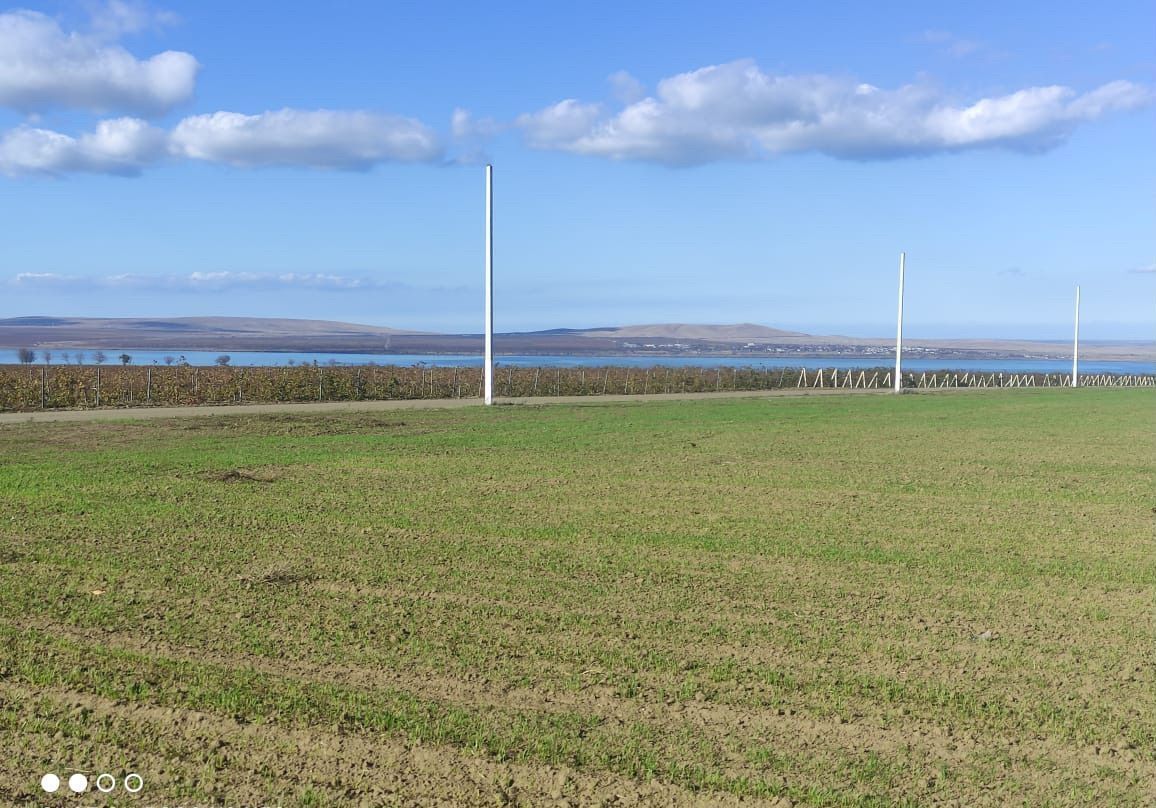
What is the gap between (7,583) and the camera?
8.61 meters

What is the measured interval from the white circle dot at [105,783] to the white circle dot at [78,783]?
53mm

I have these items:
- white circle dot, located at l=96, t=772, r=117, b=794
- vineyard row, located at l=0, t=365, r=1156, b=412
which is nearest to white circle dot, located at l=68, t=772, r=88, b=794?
white circle dot, located at l=96, t=772, r=117, b=794

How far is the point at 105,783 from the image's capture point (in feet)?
16.0

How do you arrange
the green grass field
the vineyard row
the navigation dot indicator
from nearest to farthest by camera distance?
the navigation dot indicator < the green grass field < the vineyard row

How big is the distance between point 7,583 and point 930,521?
9410 millimetres

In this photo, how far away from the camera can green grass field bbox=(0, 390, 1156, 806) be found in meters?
5.17

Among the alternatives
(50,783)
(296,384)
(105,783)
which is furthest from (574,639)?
(296,384)

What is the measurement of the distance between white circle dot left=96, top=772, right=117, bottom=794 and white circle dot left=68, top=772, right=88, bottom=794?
0.17ft

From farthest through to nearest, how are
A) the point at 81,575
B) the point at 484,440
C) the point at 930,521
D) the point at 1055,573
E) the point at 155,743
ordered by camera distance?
1. the point at 484,440
2. the point at 930,521
3. the point at 1055,573
4. the point at 81,575
5. the point at 155,743

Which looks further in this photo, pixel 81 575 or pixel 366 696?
pixel 81 575

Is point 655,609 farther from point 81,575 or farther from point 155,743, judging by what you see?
point 81,575

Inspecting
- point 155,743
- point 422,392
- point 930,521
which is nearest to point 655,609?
point 155,743

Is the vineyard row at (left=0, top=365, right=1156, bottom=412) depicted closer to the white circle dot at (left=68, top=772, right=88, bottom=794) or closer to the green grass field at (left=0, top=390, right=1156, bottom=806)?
the green grass field at (left=0, top=390, right=1156, bottom=806)

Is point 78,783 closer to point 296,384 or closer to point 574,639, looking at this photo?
point 574,639
